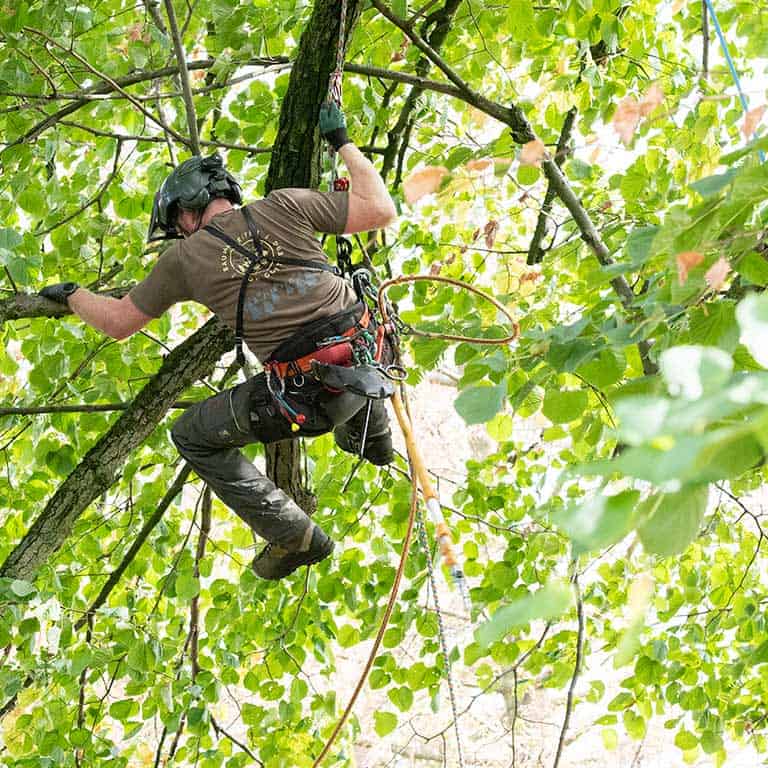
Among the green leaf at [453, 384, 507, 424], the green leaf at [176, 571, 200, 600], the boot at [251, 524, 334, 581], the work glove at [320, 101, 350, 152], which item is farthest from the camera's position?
the green leaf at [176, 571, 200, 600]

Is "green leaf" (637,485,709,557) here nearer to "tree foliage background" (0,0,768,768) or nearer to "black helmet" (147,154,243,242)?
"tree foliage background" (0,0,768,768)

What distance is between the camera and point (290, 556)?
374cm

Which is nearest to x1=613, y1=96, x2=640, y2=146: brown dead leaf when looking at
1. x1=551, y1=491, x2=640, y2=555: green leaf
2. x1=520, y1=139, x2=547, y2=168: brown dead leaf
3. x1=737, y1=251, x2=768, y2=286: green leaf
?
x1=520, y1=139, x2=547, y2=168: brown dead leaf

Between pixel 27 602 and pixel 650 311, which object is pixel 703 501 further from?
pixel 27 602

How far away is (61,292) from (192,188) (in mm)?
532

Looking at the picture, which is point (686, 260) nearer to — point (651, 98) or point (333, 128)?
point (651, 98)

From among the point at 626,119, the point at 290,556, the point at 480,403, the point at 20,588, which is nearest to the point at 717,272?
the point at 480,403

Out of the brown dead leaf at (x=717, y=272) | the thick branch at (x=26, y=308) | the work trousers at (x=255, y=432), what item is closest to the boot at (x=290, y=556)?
the work trousers at (x=255, y=432)

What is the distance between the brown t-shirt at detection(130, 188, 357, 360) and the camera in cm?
306

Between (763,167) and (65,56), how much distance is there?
353 cm

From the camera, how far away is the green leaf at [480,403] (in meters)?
1.86

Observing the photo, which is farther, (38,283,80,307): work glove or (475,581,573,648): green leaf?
(38,283,80,307): work glove

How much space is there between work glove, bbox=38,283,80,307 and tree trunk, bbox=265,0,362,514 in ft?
2.28

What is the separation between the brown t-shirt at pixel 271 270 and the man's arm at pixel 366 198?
0.03 m
